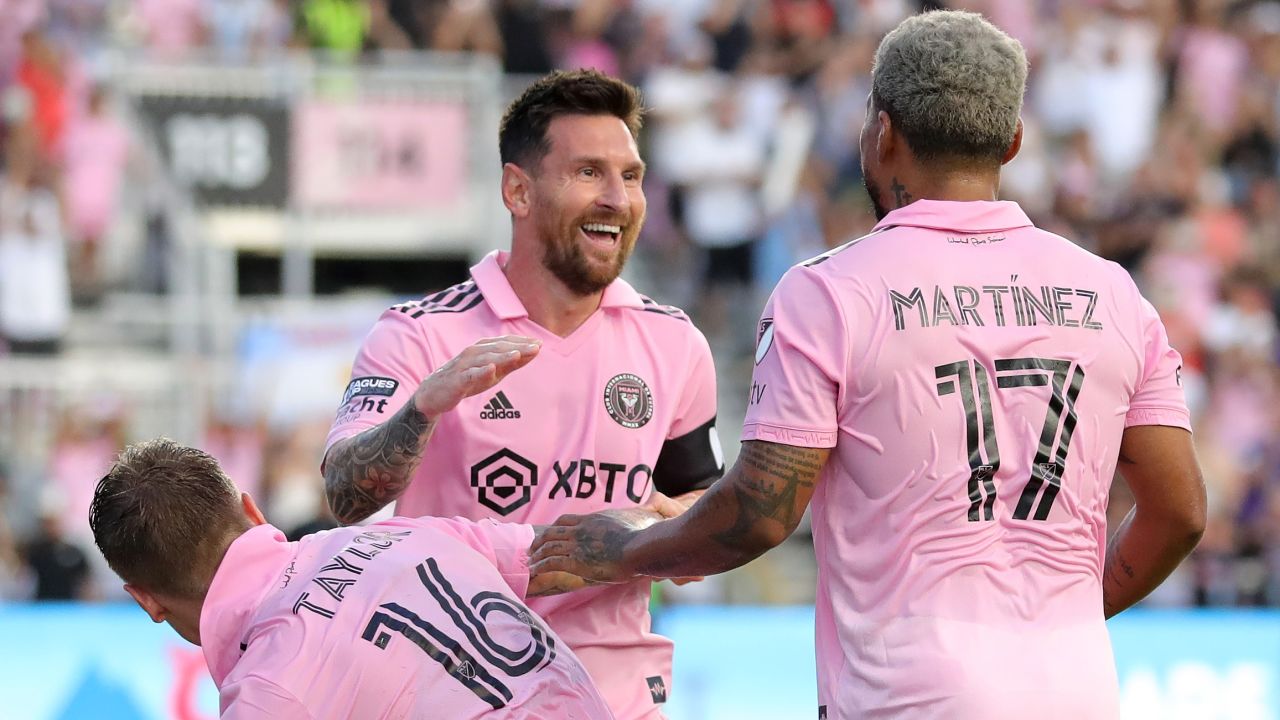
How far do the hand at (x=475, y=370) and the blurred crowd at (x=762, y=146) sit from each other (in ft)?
25.1

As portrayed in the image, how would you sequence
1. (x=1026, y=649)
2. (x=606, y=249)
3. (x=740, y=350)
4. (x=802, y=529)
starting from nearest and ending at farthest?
(x=1026, y=649), (x=606, y=249), (x=802, y=529), (x=740, y=350)

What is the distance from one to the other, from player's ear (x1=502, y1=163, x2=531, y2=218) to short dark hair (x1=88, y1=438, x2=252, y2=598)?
156 centimetres

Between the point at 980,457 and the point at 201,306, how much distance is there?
1058 cm

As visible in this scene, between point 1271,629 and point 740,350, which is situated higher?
point 740,350

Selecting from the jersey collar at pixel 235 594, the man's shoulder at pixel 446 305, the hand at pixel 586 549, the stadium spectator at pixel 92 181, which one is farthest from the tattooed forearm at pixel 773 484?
the stadium spectator at pixel 92 181

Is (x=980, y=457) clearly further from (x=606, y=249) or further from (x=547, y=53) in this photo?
(x=547, y=53)

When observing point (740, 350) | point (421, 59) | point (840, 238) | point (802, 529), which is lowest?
point (802, 529)

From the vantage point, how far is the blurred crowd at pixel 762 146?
12328 millimetres

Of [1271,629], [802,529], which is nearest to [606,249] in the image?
[1271,629]

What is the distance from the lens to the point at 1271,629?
28.2ft

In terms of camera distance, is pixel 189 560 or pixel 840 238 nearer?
pixel 189 560

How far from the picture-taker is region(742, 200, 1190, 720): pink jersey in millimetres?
3189

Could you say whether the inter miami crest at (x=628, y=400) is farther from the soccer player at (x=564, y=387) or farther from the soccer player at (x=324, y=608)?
the soccer player at (x=324, y=608)

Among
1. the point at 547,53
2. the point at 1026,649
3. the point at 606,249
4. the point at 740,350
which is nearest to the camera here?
the point at 1026,649
